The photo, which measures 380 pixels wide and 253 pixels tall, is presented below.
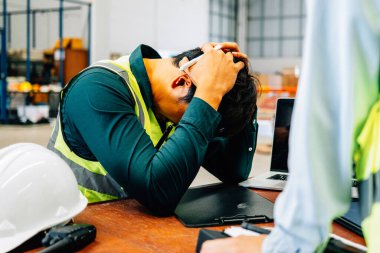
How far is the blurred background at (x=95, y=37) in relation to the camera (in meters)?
9.56

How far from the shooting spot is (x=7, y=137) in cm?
724

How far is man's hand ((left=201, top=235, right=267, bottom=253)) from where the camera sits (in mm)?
696

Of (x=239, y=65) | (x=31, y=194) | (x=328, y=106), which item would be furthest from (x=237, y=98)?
(x=328, y=106)

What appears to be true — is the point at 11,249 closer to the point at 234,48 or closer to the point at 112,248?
the point at 112,248

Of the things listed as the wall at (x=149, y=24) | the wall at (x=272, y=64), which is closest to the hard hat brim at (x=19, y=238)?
the wall at (x=149, y=24)

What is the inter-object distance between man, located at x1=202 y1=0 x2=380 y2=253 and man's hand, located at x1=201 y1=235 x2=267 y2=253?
15 centimetres

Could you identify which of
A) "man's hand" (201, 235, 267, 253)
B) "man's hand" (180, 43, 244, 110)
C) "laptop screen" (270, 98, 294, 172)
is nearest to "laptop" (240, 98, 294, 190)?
"laptop screen" (270, 98, 294, 172)

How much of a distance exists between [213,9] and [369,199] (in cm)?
1624

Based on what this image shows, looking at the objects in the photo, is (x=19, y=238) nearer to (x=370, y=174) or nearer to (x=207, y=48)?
(x=370, y=174)

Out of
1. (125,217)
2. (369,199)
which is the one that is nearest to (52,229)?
(125,217)

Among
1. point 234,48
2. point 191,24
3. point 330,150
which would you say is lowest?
point 330,150

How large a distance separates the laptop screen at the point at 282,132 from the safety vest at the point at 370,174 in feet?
3.55

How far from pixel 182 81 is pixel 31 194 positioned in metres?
0.64

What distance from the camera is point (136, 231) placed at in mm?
1056
